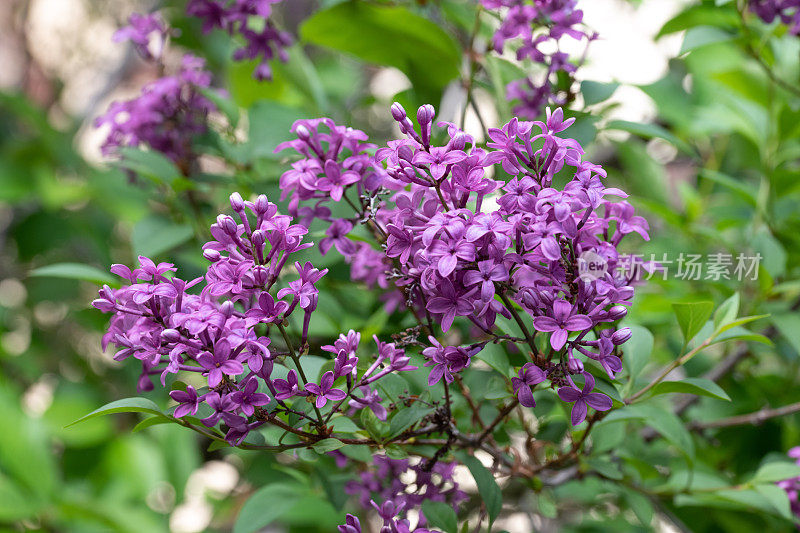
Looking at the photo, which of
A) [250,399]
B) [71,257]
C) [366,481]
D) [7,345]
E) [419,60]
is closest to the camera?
[250,399]

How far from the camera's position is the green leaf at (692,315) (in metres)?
0.57

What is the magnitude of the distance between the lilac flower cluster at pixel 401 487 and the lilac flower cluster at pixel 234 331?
0.11 meters

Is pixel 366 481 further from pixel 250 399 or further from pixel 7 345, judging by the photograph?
pixel 7 345

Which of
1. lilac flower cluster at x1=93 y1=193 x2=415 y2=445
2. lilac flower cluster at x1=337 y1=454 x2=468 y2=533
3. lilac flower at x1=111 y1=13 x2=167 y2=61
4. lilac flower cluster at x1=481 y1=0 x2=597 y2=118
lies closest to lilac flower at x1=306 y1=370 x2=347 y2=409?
lilac flower cluster at x1=93 y1=193 x2=415 y2=445

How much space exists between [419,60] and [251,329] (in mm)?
458

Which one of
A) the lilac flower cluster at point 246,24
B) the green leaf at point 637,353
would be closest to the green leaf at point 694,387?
the green leaf at point 637,353

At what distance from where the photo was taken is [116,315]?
494mm

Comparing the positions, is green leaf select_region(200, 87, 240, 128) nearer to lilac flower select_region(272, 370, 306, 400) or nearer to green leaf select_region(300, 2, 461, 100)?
green leaf select_region(300, 2, 461, 100)

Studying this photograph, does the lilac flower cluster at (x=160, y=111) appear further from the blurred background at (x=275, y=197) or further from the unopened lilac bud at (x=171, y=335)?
the unopened lilac bud at (x=171, y=335)

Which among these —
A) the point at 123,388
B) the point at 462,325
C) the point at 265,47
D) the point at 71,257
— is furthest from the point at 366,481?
the point at 71,257

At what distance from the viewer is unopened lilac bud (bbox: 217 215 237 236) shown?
460 mm

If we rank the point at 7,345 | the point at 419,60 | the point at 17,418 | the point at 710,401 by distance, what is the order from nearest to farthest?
the point at 419,60 → the point at 710,401 → the point at 17,418 → the point at 7,345

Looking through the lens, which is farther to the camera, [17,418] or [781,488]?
[17,418]

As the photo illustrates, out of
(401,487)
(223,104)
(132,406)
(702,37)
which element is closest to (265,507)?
(401,487)
